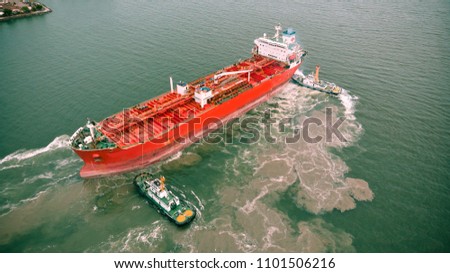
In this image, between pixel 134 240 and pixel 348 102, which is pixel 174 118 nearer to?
pixel 134 240

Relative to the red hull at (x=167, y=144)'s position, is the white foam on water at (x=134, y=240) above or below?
below

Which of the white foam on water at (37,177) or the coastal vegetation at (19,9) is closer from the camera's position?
the white foam on water at (37,177)

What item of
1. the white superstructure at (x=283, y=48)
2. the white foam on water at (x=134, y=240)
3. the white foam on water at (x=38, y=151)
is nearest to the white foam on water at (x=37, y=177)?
the white foam on water at (x=38, y=151)

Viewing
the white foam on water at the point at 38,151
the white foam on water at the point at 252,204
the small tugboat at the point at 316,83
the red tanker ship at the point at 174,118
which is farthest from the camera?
the small tugboat at the point at 316,83

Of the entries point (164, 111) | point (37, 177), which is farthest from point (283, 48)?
point (37, 177)

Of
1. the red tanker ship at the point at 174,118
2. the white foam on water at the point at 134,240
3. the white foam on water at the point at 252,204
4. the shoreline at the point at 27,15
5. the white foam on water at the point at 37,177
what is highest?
the shoreline at the point at 27,15

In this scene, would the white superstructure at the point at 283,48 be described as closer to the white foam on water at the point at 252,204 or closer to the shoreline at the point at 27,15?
the white foam on water at the point at 252,204
